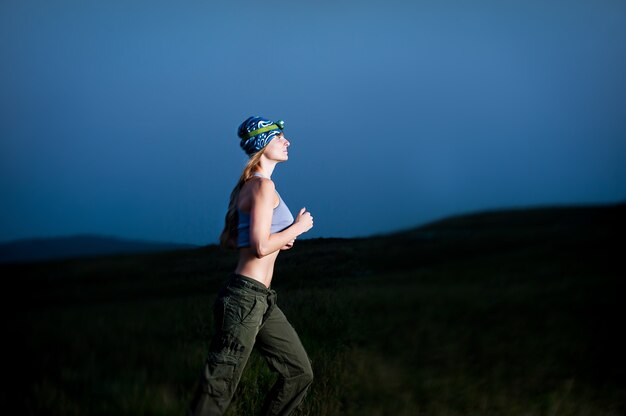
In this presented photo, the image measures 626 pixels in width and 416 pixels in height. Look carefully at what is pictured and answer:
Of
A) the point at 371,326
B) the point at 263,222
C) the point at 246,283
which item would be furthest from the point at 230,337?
the point at 371,326

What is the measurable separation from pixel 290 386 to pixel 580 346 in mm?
4312

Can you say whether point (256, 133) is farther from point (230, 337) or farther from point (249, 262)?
point (230, 337)

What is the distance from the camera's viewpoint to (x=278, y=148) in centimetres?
446

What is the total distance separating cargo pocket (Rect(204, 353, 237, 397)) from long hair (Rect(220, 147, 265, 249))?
63cm

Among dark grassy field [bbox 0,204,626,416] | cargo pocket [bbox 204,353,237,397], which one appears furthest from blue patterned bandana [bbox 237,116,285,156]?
dark grassy field [bbox 0,204,626,416]

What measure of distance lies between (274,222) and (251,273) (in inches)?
12.1

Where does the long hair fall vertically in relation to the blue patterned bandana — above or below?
below

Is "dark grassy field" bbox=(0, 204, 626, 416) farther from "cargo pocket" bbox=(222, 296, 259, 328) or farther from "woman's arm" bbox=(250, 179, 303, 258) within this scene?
"woman's arm" bbox=(250, 179, 303, 258)

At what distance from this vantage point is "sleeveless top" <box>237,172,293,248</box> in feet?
14.0

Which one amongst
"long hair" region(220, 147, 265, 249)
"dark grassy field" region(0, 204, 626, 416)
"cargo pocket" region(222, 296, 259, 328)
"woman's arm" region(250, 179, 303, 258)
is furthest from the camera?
"dark grassy field" region(0, 204, 626, 416)

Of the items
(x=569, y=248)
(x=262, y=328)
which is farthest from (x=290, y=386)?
(x=569, y=248)

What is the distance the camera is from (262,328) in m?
4.48

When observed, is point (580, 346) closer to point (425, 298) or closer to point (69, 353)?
point (425, 298)

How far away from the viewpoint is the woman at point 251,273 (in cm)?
417
